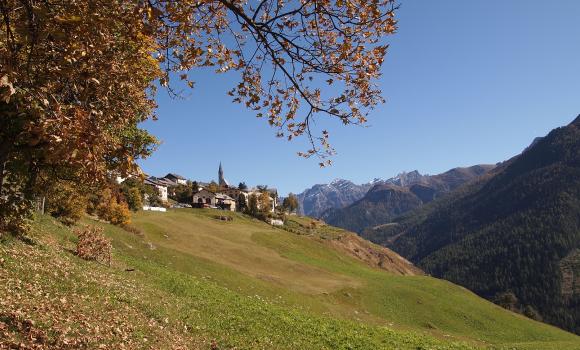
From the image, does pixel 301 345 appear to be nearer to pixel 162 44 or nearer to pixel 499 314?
pixel 162 44

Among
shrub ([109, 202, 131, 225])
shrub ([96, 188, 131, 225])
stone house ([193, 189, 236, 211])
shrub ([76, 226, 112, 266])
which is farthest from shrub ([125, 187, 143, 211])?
stone house ([193, 189, 236, 211])

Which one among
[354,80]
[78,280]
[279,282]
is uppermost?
[354,80]

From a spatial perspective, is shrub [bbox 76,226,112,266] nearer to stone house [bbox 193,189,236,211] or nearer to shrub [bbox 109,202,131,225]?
shrub [bbox 109,202,131,225]

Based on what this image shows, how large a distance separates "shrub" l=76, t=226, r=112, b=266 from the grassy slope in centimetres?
168

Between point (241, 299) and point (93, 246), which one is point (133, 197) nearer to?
point (93, 246)

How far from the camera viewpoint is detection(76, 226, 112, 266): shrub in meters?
28.6

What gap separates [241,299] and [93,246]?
10439 mm

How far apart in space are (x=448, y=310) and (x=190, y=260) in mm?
33425

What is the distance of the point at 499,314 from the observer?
60.8 meters

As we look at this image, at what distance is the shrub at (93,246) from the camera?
28.6 metres

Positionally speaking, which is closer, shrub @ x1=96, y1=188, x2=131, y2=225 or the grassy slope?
the grassy slope

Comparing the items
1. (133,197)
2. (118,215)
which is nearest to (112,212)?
(118,215)

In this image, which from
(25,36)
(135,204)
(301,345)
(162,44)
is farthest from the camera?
(135,204)

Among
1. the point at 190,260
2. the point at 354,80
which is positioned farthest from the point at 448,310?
the point at 354,80
